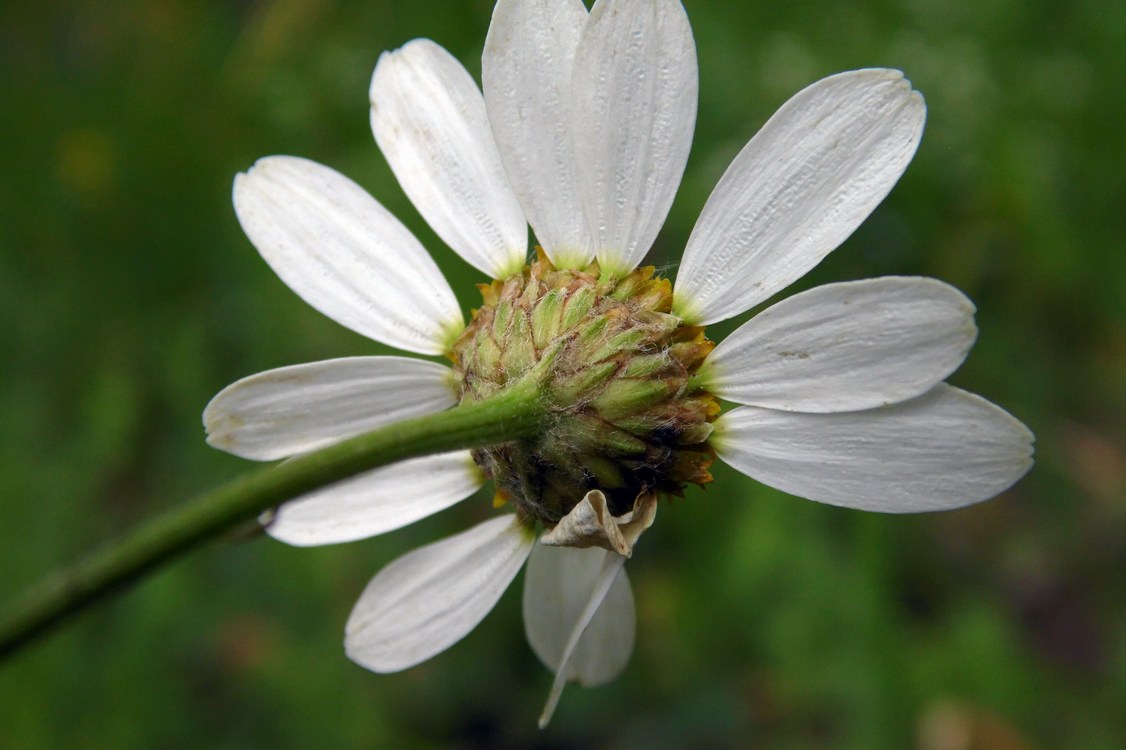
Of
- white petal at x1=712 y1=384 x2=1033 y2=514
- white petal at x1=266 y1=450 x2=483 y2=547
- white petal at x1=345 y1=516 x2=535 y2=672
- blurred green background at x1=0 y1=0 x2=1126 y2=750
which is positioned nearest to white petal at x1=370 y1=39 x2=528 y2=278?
white petal at x1=266 y1=450 x2=483 y2=547

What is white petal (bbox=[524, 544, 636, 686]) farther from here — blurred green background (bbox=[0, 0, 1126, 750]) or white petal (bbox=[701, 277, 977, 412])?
blurred green background (bbox=[0, 0, 1126, 750])

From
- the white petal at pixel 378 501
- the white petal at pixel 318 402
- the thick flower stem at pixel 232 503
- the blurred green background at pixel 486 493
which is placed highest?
the thick flower stem at pixel 232 503

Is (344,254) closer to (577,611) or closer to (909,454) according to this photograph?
(577,611)

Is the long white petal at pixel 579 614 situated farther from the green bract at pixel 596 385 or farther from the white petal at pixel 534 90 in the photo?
the white petal at pixel 534 90

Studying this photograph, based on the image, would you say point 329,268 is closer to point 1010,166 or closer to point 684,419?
point 684,419

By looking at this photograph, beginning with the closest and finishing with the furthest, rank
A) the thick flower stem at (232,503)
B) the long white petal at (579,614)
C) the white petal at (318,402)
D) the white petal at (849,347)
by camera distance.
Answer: the thick flower stem at (232,503)
the white petal at (849,347)
the white petal at (318,402)
the long white petal at (579,614)

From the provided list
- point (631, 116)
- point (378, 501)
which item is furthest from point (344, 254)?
point (631, 116)

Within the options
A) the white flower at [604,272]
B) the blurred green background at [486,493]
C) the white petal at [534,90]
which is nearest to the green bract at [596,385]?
the white flower at [604,272]
